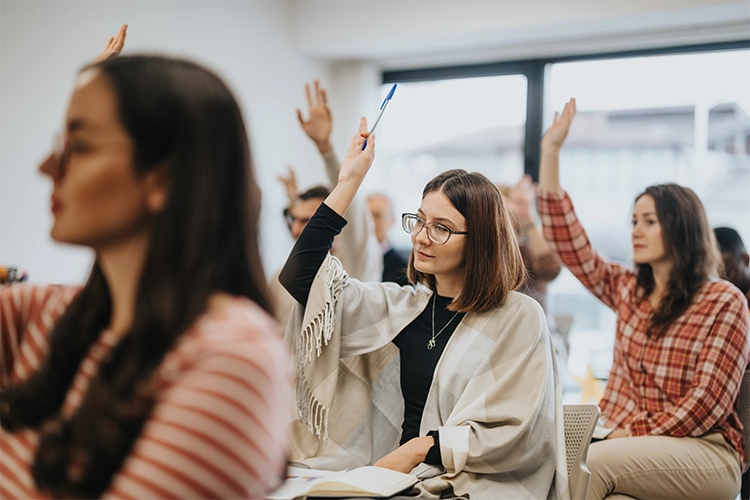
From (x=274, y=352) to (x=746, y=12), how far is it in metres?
4.20

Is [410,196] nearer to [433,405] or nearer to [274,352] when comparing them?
[433,405]

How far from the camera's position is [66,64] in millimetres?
3328

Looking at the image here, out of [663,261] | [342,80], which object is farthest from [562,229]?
[342,80]

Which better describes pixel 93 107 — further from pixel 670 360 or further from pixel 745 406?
pixel 745 406

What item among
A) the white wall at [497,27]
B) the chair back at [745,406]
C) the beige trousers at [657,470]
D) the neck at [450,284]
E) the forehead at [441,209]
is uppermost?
the white wall at [497,27]

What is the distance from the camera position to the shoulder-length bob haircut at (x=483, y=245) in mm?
1937

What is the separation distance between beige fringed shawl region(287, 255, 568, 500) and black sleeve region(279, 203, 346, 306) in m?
0.03

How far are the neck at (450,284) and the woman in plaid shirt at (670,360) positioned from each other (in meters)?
0.75

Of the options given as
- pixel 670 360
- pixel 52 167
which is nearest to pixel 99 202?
pixel 52 167

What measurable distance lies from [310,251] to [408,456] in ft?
1.87

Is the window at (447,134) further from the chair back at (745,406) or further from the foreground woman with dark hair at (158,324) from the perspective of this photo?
the foreground woman with dark hair at (158,324)

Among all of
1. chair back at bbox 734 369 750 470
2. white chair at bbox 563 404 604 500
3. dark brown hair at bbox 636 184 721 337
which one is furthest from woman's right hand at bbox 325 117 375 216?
chair back at bbox 734 369 750 470

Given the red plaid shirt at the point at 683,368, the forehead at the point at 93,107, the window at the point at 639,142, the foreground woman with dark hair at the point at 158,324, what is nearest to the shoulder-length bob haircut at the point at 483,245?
the red plaid shirt at the point at 683,368

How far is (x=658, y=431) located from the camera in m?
2.39
